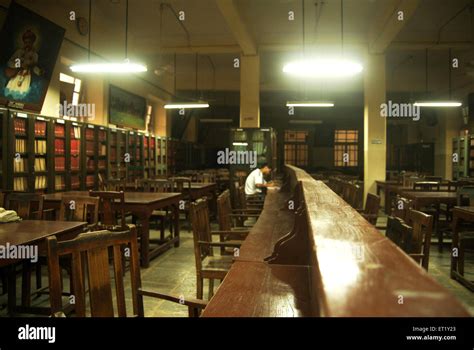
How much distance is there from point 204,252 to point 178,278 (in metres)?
1.22

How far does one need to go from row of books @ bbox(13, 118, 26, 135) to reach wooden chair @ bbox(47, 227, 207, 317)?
15.8 feet

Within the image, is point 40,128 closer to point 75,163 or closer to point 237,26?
point 75,163

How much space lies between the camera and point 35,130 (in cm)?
640

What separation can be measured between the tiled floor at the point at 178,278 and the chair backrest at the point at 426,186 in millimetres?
1135

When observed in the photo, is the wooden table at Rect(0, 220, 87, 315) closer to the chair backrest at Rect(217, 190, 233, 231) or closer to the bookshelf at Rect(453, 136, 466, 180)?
the chair backrest at Rect(217, 190, 233, 231)

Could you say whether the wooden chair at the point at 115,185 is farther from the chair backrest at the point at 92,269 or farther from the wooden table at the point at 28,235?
the chair backrest at the point at 92,269

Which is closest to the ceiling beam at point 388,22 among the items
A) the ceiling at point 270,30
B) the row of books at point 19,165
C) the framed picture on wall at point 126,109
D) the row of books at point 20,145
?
the ceiling at point 270,30

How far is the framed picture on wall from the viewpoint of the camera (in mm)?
9562

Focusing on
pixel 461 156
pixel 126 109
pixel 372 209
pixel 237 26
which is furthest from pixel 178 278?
pixel 461 156

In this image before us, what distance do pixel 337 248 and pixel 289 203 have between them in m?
3.70

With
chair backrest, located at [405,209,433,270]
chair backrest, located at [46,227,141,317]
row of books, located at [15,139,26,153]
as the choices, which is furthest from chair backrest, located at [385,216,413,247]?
row of books, located at [15,139,26,153]

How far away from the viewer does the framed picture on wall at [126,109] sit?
31.4 ft
